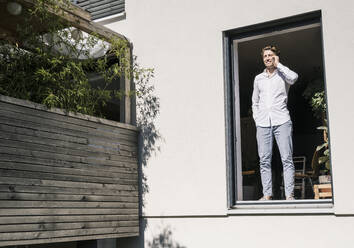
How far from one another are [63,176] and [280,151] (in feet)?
8.49

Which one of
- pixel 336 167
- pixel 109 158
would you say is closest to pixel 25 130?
pixel 109 158

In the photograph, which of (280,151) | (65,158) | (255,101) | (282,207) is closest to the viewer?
(65,158)

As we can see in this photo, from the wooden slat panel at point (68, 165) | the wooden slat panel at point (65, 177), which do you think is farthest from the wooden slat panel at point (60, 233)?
the wooden slat panel at point (68, 165)

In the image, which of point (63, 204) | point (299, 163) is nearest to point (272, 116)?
point (299, 163)

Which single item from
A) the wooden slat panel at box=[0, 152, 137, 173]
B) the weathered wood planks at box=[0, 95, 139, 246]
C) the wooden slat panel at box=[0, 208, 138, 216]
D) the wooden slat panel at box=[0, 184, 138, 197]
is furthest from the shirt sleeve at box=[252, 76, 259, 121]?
the wooden slat panel at box=[0, 208, 138, 216]

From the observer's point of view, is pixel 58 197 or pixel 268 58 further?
pixel 268 58

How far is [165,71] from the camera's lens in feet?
21.7

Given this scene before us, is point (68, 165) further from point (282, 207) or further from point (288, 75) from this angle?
point (288, 75)

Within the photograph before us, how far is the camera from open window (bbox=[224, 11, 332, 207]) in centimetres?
584

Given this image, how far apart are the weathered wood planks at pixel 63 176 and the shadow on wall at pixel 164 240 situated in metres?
0.29

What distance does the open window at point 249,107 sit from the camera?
5.84 metres

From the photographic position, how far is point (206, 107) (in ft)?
20.3

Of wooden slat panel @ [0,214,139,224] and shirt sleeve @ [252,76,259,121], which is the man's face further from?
wooden slat panel @ [0,214,139,224]

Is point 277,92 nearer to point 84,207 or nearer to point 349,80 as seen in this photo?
point 349,80
